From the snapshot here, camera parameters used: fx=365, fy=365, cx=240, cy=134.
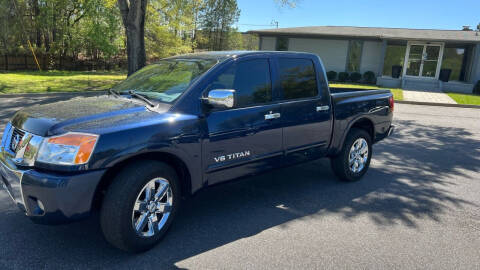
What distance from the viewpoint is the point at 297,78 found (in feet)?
15.3

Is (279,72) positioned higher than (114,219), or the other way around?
(279,72)

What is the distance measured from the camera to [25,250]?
10.7 ft

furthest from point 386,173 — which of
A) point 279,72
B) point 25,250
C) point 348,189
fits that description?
point 25,250

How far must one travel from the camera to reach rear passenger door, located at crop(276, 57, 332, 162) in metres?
4.43

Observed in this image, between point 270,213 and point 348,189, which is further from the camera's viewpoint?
point 348,189

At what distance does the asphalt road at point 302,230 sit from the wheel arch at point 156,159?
49 centimetres

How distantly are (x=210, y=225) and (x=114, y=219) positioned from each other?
1.18 metres

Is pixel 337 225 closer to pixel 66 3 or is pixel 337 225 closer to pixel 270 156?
pixel 270 156

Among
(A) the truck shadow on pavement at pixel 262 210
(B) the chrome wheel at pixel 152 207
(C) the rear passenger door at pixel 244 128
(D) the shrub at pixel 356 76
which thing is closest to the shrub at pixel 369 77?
(D) the shrub at pixel 356 76

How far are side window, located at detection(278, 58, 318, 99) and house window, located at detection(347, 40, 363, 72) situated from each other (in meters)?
22.5

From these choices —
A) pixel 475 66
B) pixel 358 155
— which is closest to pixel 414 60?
pixel 475 66

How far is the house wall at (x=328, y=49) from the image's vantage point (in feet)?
85.5

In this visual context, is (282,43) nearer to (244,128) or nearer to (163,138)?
(244,128)

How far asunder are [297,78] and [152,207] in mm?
2466
